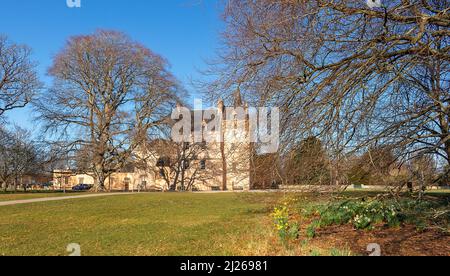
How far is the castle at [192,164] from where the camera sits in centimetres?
718

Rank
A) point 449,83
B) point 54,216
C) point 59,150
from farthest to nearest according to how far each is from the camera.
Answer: point 59,150 < point 54,216 < point 449,83

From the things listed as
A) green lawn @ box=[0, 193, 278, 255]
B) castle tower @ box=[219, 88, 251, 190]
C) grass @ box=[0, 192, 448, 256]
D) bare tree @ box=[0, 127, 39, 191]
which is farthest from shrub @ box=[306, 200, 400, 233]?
bare tree @ box=[0, 127, 39, 191]

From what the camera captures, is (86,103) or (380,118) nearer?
(380,118)

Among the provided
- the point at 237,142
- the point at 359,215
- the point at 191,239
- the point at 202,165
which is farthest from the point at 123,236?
the point at 202,165

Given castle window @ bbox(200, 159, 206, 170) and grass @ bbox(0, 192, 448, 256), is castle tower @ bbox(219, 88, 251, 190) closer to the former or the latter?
grass @ bbox(0, 192, 448, 256)

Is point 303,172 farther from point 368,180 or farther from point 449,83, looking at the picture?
point 449,83

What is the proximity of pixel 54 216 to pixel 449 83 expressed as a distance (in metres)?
12.2

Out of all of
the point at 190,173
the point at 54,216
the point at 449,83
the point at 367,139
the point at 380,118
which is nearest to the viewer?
the point at 367,139

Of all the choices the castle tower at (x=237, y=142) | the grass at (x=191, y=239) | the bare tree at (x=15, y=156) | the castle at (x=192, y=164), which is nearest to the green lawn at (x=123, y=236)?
the grass at (x=191, y=239)

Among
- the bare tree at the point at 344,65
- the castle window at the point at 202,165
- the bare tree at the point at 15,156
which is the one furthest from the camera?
the castle window at the point at 202,165

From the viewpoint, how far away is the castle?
283 inches

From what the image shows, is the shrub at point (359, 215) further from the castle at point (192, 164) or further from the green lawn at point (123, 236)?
the castle at point (192, 164)
